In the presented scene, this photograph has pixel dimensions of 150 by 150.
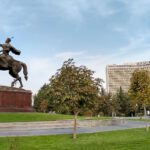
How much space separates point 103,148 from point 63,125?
48.0ft

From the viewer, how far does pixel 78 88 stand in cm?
2089

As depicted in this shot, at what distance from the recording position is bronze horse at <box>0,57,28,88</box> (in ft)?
102

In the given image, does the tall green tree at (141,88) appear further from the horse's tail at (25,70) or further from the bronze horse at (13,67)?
the bronze horse at (13,67)

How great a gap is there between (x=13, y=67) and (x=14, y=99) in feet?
9.76

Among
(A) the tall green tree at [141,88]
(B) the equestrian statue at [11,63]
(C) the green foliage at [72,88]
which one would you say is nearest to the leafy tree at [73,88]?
(C) the green foliage at [72,88]

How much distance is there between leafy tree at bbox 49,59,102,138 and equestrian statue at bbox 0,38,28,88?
33.8 ft

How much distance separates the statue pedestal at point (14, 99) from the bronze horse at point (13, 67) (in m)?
0.88

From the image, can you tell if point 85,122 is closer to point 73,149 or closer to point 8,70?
point 8,70

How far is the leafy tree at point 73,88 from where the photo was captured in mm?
20859

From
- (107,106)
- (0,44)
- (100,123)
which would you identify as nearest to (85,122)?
(100,123)

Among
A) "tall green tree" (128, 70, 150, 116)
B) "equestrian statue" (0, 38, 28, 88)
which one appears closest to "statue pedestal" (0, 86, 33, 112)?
"equestrian statue" (0, 38, 28, 88)

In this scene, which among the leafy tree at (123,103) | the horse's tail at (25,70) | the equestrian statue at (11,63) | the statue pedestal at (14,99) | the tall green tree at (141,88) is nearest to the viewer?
the tall green tree at (141,88)

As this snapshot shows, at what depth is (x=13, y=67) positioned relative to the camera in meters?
31.6

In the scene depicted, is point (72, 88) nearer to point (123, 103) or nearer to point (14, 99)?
point (14, 99)
